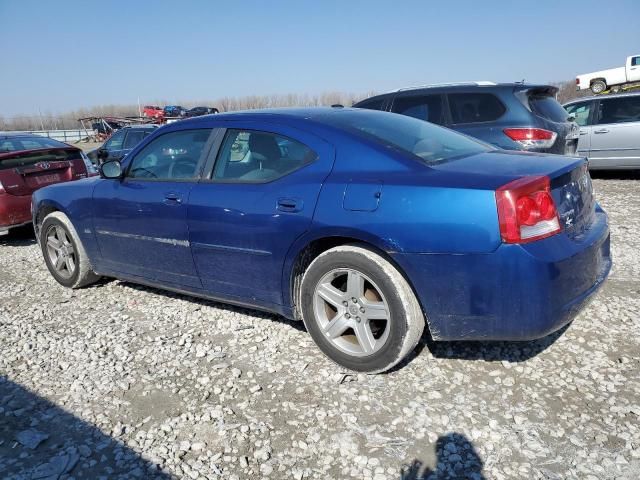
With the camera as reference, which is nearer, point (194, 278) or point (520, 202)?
point (520, 202)

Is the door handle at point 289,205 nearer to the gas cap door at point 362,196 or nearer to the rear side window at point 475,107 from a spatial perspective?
the gas cap door at point 362,196

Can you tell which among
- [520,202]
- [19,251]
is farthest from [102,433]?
[19,251]

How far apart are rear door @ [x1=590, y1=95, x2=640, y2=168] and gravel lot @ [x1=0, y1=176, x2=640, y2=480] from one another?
606 centimetres

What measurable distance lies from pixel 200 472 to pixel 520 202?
1920mm

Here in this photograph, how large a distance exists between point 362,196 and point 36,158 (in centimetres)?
577

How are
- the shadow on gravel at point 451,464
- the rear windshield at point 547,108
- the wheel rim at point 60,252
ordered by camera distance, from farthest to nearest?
1. the rear windshield at point 547,108
2. the wheel rim at point 60,252
3. the shadow on gravel at point 451,464

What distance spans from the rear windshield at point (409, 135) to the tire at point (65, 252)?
2.72 meters

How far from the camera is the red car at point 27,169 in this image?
632 centimetres

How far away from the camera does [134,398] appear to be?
283cm

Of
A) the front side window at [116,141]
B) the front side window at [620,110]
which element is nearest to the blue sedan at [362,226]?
the front side window at [620,110]

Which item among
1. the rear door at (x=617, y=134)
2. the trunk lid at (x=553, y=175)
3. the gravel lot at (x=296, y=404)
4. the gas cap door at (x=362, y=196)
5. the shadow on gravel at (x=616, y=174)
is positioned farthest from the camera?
the shadow on gravel at (x=616, y=174)

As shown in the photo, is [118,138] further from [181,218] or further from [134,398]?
[134,398]

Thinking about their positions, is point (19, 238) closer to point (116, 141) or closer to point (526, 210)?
point (116, 141)

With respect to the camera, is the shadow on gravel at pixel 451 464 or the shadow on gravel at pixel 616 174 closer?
the shadow on gravel at pixel 451 464
